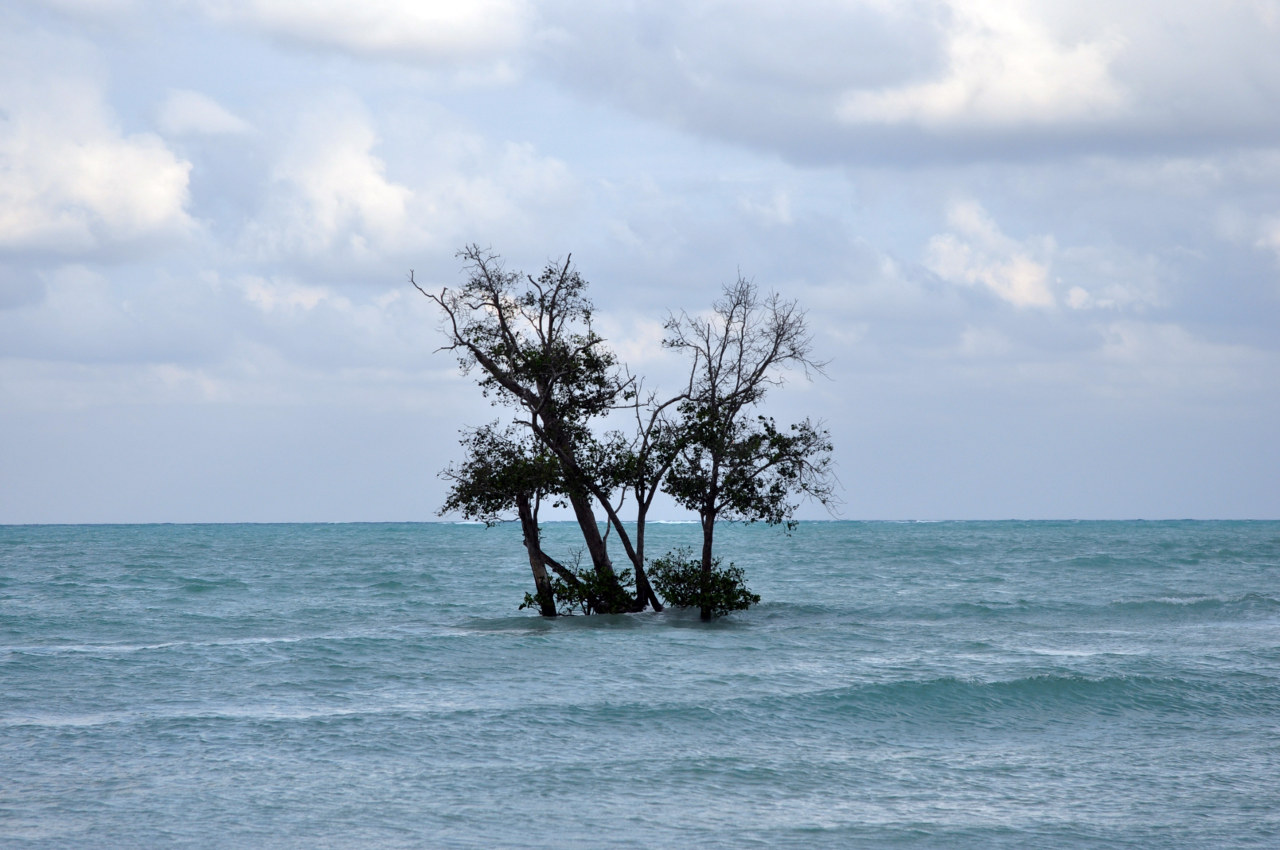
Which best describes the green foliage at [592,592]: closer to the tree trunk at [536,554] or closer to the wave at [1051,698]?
the tree trunk at [536,554]

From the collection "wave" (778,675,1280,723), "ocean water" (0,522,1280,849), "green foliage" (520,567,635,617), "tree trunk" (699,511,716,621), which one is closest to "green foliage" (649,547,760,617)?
"tree trunk" (699,511,716,621)

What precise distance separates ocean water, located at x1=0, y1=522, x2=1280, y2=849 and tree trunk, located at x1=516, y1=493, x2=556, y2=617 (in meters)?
1.47

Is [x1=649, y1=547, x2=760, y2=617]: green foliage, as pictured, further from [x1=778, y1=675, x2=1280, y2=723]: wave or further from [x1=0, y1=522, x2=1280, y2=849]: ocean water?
[x1=778, y1=675, x2=1280, y2=723]: wave

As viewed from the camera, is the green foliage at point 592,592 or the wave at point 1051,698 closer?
the wave at point 1051,698

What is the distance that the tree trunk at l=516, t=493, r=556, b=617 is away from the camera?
1146 inches

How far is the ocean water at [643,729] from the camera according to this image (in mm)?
13484

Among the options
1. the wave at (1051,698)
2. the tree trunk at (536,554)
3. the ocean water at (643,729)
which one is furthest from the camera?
the tree trunk at (536,554)

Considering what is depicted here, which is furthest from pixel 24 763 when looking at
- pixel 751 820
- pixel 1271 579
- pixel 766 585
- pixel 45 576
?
pixel 1271 579

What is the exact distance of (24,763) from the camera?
15984 millimetres

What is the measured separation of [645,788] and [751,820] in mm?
1893

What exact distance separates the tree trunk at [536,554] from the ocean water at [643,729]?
4.82 ft

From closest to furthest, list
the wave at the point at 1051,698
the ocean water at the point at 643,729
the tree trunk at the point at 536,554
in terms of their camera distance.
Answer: the ocean water at the point at 643,729, the wave at the point at 1051,698, the tree trunk at the point at 536,554

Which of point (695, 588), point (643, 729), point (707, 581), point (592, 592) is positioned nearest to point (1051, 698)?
point (643, 729)

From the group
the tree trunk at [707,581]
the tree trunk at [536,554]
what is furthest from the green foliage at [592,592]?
the tree trunk at [707,581]
